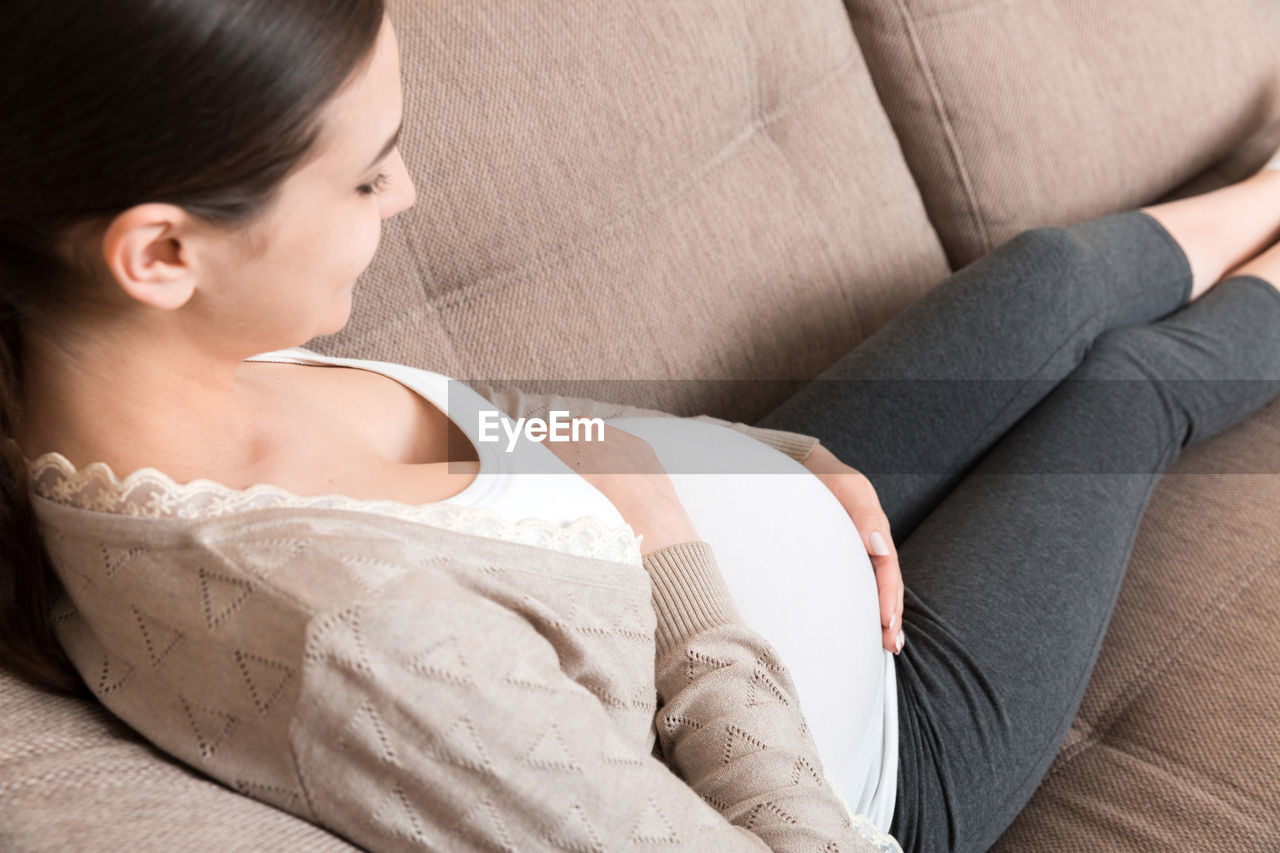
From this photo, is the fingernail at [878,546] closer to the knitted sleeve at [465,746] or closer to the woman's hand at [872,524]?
the woman's hand at [872,524]

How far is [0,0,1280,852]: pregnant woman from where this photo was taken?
56 cm

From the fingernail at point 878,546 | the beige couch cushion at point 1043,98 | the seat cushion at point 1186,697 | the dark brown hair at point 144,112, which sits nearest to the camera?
the dark brown hair at point 144,112

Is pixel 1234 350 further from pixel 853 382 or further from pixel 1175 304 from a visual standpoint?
pixel 853 382

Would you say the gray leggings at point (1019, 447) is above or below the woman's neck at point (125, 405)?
below

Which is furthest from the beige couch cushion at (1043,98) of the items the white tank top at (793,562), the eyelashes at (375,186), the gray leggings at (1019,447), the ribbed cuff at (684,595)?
the eyelashes at (375,186)

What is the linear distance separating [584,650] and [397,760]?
0.16 meters

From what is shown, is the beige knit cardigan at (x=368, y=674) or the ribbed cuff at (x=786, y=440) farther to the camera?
the ribbed cuff at (x=786, y=440)

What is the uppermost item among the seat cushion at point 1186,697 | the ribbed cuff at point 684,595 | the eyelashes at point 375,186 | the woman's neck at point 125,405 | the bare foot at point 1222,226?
the eyelashes at point 375,186

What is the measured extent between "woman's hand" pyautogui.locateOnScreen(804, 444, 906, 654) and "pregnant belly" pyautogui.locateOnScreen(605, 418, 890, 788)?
0.06 ft

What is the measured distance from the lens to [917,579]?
1064 mm

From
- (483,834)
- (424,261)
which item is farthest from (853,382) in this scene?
(483,834)

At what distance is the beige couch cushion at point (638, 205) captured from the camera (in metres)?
1.08

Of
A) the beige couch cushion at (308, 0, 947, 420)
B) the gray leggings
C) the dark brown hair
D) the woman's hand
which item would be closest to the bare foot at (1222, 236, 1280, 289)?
the gray leggings

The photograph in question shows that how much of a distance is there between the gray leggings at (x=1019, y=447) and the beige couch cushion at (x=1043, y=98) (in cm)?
22
